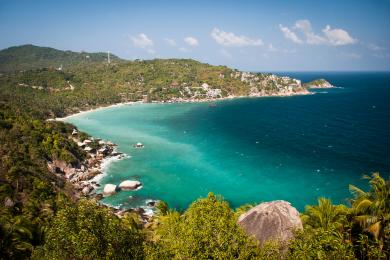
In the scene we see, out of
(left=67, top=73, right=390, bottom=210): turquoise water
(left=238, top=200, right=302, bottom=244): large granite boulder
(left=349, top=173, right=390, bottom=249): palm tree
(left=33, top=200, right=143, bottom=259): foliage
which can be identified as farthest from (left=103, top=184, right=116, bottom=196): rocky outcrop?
(left=349, top=173, right=390, bottom=249): palm tree

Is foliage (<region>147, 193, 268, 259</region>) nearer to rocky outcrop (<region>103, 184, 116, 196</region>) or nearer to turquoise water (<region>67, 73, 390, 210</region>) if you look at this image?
turquoise water (<region>67, 73, 390, 210</region>)

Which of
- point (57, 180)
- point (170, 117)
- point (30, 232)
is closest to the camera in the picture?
point (30, 232)

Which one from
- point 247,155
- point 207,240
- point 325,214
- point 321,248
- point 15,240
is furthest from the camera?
point 247,155

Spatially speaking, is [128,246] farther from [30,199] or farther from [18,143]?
[18,143]

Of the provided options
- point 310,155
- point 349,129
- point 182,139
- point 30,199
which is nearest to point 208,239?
point 30,199

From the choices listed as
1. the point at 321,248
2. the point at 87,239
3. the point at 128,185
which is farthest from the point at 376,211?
the point at 128,185

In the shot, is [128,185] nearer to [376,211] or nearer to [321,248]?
[376,211]
